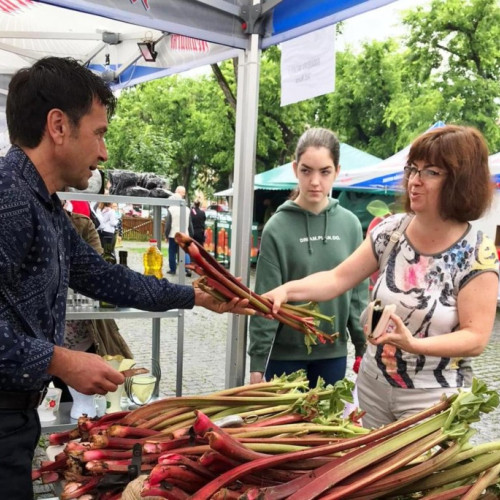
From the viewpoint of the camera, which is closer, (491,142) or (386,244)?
→ (386,244)

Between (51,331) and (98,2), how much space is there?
5.98 ft

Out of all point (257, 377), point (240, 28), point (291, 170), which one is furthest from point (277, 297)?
point (291, 170)

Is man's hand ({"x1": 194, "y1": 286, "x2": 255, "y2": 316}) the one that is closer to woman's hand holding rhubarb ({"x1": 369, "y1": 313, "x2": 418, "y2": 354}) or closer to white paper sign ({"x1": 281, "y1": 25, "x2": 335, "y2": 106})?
woman's hand holding rhubarb ({"x1": 369, "y1": 313, "x2": 418, "y2": 354})

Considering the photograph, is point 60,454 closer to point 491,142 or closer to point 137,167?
point 491,142

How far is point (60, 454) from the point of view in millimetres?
1782

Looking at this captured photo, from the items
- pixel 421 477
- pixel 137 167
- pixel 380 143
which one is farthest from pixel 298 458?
pixel 137 167

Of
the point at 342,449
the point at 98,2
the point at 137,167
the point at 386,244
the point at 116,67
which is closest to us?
the point at 342,449

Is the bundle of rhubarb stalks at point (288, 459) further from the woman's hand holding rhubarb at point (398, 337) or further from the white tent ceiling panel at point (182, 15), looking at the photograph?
the white tent ceiling panel at point (182, 15)

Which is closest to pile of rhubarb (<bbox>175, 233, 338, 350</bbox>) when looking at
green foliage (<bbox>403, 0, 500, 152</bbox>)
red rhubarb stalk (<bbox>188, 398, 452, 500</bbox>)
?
red rhubarb stalk (<bbox>188, 398, 452, 500</bbox>)

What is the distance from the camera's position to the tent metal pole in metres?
3.40

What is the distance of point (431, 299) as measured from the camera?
6.86 ft

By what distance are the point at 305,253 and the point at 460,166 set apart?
1010 mm

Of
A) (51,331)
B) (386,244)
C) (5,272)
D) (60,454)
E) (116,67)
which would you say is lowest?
(60,454)

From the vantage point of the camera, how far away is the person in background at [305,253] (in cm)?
282
